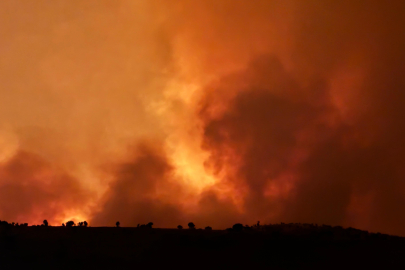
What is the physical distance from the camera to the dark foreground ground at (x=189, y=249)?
99.0 feet

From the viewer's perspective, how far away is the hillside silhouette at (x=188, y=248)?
30.3 m

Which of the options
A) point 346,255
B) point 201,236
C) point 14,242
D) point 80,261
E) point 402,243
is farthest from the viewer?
point 402,243

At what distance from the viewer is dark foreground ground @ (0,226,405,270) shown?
99.0 ft

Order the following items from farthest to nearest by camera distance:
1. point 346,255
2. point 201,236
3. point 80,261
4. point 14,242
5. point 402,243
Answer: point 402,243 < point 201,236 < point 346,255 < point 14,242 < point 80,261

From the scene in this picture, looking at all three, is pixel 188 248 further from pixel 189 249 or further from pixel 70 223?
pixel 70 223

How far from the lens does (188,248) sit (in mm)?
33656

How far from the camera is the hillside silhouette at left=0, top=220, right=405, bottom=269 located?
30.3 meters

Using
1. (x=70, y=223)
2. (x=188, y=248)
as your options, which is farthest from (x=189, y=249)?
(x=70, y=223)

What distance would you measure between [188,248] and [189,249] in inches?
8.2

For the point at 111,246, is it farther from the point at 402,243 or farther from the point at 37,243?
the point at 402,243

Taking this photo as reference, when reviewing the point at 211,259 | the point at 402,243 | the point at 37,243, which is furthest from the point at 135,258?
the point at 402,243

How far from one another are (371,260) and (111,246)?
20991 millimetres

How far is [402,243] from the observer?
126 ft

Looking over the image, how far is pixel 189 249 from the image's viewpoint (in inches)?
1318
